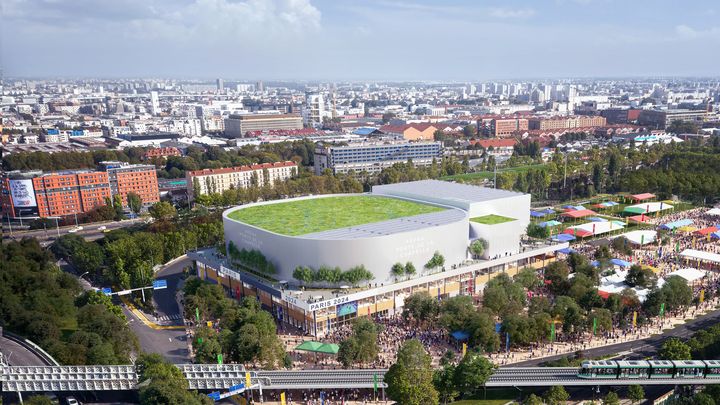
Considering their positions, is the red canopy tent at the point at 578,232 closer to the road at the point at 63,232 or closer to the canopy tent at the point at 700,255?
the canopy tent at the point at 700,255

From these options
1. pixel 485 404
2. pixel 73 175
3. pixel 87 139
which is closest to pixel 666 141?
pixel 485 404

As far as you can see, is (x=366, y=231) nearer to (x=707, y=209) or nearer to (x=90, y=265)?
(x=90, y=265)

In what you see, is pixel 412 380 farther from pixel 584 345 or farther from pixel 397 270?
pixel 397 270

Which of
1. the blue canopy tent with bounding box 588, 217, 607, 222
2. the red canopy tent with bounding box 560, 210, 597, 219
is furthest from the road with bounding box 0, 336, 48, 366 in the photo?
the blue canopy tent with bounding box 588, 217, 607, 222

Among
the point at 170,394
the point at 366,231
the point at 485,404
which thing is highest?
the point at 366,231

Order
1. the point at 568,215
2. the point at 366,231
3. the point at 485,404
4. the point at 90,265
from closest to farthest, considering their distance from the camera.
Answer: the point at 485,404, the point at 366,231, the point at 90,265, the point at 568,215

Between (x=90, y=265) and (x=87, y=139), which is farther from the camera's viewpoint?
(x=87, y=139)

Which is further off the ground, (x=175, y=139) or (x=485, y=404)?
(x=175, y=139)
